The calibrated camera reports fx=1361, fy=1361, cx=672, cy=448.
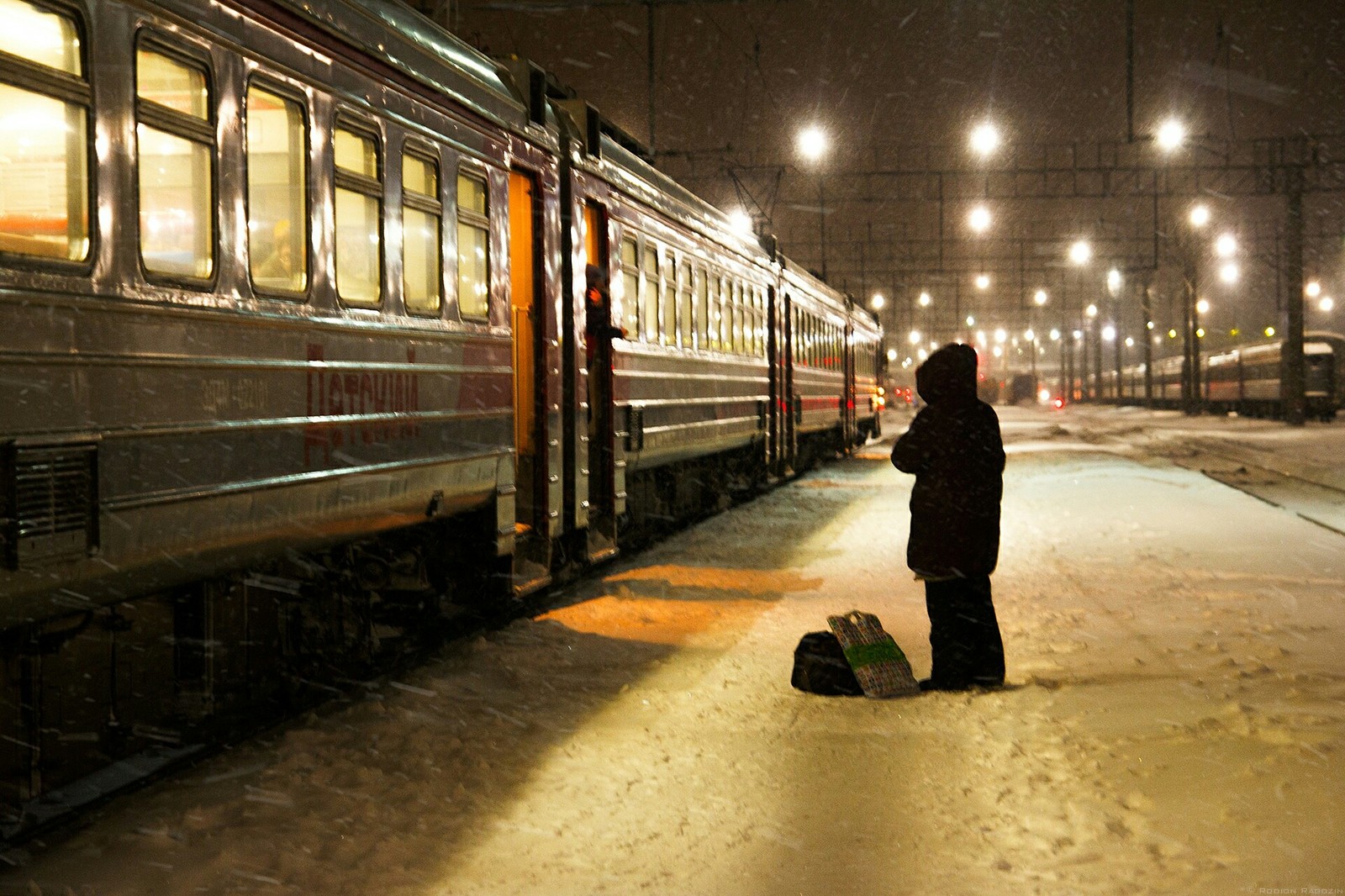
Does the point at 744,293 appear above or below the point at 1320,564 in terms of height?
above

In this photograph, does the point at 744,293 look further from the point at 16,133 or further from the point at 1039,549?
the point at 16,133

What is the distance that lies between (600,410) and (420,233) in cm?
353

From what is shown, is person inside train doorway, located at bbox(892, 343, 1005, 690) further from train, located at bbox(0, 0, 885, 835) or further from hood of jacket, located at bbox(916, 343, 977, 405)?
train, located at bbox(0, 0, 885, 835)

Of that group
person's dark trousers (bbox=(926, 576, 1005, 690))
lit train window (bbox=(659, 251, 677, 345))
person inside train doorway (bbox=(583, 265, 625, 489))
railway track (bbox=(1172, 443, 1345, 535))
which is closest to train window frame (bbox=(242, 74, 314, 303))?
person's dark trousers (bbox=(926, 576, 1005, 690))

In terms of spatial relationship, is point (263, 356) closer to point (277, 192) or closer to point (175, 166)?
point (277, 192)

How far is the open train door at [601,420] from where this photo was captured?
10383 millimetres

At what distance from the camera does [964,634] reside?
677cm

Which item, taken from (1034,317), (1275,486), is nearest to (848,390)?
(1275,486)

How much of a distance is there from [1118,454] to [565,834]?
25.1 m

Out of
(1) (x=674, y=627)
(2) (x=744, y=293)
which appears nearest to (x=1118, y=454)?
(2) (x=744, y=293)

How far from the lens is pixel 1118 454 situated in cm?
2789

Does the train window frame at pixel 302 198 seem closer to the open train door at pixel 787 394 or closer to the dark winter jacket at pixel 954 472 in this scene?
the dark winter jacket at pixel 954 472

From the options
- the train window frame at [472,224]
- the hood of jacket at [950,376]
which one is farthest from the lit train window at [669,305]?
the hood of jacket at [950,376]

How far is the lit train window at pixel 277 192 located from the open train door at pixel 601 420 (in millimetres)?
4566
